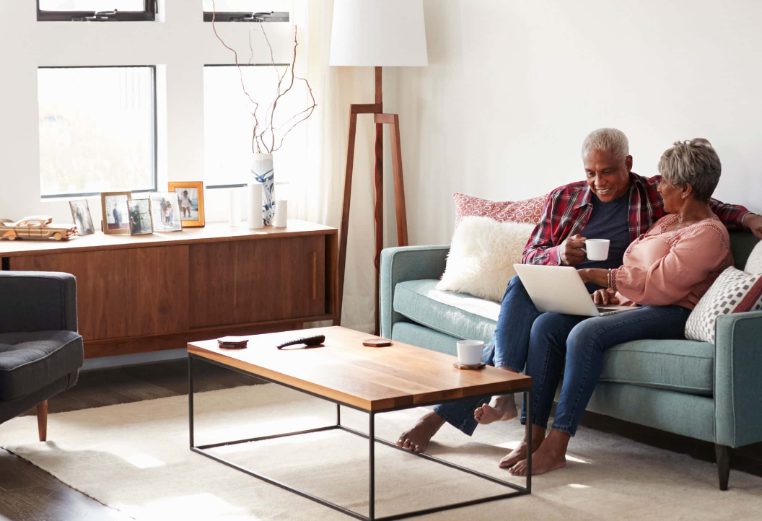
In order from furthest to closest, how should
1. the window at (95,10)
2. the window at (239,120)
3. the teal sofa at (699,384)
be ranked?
the window at (239,120) < the window at (95,10) < the teal sofa at (699,384)

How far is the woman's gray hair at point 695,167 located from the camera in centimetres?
392

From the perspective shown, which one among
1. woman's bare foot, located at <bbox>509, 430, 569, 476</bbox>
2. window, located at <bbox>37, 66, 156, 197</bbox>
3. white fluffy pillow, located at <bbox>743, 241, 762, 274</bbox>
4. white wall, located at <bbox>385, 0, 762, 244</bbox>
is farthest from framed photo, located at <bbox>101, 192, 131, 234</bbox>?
white fluffy pillow, located at <bbox>743, 241, 762, 274</bbox>

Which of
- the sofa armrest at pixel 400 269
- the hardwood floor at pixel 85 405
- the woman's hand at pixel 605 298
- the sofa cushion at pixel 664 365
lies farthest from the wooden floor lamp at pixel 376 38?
the sofa cushion at pixel 664 365

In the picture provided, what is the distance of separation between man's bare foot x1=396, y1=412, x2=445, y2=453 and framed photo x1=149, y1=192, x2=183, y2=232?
1.69 meters

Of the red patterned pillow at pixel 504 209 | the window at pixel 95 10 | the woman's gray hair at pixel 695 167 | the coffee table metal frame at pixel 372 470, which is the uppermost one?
the window at pixel 95 10

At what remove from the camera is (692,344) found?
3643mm

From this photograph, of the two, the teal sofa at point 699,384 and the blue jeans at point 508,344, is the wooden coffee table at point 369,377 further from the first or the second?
the teal sofa at point 699,384

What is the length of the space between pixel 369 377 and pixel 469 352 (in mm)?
310

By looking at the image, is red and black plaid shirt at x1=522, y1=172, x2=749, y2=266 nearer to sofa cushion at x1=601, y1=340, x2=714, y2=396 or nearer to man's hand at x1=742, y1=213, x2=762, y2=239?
man's hand at x1=742, y1=213, x2=762, y2=239

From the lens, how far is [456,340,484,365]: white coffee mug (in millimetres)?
3557

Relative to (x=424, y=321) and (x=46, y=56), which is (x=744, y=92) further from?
(x=46, y=56)

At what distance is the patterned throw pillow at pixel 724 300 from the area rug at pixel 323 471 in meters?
0.46

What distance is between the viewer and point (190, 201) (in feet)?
17.7

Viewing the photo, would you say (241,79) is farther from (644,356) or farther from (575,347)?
(644,356)
